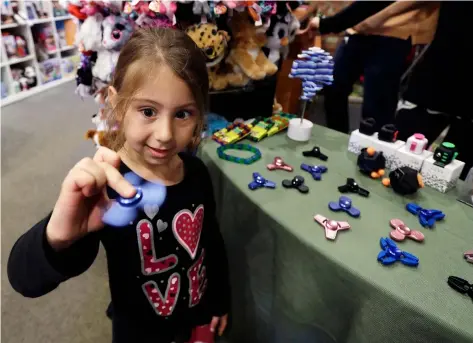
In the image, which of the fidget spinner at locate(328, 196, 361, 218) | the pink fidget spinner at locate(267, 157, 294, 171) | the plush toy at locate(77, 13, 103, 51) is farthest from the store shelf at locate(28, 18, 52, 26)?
the fidget spinner at locate(328, 196, 361, 218)

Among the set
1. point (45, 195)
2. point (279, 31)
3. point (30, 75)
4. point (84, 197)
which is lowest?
point (45, 195)

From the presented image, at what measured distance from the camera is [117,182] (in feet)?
1.41

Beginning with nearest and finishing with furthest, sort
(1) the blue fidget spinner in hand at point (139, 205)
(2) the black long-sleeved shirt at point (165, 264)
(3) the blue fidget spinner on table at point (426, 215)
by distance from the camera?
(1) the blue fidget spinner in hand at point (139, 205), (2) the black long-sleeved shirt at point (165, 264), (3) the blue fidget spinner on table at point (426, 215)

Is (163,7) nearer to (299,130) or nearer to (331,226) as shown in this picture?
(299,130)

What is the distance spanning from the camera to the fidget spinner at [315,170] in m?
0.91

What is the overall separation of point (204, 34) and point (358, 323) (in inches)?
32.4

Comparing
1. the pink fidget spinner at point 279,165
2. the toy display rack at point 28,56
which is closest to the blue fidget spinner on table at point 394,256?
the pink fidget spinner at point 279,165

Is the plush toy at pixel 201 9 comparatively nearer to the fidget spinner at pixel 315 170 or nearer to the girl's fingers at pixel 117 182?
the fidget spinner at pixel 315 170

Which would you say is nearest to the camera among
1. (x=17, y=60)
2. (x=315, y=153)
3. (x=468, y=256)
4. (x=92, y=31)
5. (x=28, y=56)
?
(x=468, y=256)

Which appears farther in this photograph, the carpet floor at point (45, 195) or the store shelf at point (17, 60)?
the store shelf at point (17, 60)

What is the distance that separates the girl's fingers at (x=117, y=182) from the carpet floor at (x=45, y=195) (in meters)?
0.88

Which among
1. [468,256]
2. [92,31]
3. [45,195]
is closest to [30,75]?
[45,195]

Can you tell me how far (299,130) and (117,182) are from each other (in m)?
0.76

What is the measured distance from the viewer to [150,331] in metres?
0.77
